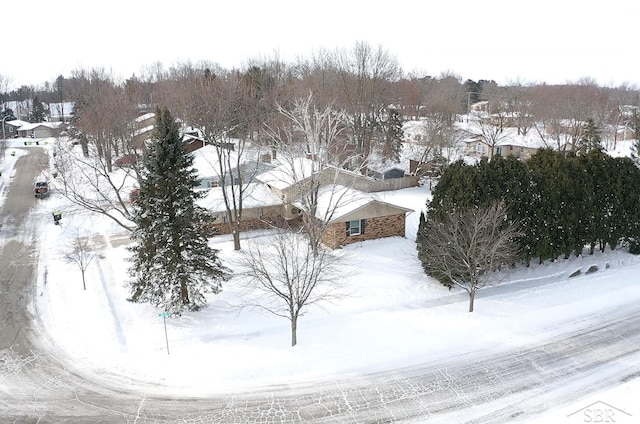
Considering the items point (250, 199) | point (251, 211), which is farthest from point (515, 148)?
point (251, 211)

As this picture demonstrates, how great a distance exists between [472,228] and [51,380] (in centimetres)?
1477

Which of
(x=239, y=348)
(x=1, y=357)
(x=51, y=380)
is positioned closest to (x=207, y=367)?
(x=239, y=348)

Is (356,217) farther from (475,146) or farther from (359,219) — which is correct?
(475,146)

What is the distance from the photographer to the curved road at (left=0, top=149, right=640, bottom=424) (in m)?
12.8

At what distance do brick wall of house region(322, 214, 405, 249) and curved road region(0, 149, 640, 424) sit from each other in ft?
33.9

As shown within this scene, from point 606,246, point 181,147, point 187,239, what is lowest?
point 606,246

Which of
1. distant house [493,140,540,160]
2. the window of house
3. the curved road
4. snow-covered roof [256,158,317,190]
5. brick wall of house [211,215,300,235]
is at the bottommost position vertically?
the curved road

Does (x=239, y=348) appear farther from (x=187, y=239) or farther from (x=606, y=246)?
(x=606, y=246)

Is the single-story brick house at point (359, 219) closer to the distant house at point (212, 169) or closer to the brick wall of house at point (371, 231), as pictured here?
the brick wall of house at point (371, 231)

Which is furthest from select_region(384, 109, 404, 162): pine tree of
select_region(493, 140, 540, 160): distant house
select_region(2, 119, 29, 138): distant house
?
select_region(2, 119, 29, 138): distant house

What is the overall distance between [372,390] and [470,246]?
6858 millimetres

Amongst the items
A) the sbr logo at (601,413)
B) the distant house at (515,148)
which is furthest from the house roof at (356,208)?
the distant house at (515,148)

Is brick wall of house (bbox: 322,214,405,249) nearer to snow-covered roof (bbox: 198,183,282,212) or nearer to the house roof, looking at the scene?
the house roof

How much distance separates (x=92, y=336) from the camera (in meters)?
16.8
